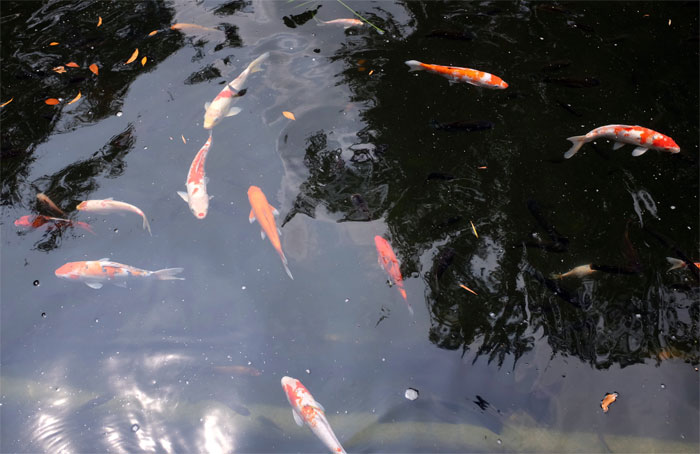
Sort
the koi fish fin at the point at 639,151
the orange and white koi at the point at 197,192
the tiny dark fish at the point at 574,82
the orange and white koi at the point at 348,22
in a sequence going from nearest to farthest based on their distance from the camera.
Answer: the orange and white koi at the point at 197,192, the koi fish fin at the point at 639,151, the tiny dark fish at the point at 574,82, the orange and white koi at the point at 348,22

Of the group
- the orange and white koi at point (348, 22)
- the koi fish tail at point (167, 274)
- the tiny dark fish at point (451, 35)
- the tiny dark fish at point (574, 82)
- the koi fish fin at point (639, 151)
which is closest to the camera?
the koi fish tail at point (167, 274)

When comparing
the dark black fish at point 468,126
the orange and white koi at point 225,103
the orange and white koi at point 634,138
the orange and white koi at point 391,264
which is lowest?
the orange and white koi at point 391,264

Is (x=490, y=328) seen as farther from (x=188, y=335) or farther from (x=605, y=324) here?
(x=188, y=335)

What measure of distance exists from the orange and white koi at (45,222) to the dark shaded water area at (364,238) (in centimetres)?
8

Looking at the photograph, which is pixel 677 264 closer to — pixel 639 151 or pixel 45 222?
pixel 639 151

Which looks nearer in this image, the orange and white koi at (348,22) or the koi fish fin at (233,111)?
the koi fish fin at (233,111)

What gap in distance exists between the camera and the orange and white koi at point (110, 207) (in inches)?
161

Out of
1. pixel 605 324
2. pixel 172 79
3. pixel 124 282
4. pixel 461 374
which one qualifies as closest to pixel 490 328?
pixel 461 374

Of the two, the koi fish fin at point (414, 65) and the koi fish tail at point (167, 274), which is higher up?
the koi fish fin at point (414, 65)

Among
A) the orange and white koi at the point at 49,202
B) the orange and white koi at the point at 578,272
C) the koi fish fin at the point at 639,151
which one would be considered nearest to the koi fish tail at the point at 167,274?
the orange and white koi at the point at 49,202

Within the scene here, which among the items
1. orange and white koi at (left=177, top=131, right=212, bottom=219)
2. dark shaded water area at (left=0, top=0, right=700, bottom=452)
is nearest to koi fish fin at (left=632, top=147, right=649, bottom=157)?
dark shaded water area at (left=0, top=0, right=700, bottom=452)

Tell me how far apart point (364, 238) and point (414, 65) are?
6.88 feet

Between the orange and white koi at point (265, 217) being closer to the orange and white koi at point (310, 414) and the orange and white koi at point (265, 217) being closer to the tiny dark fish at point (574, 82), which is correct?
the orange and white koi at point (310, 414)

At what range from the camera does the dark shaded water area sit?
333 cm
